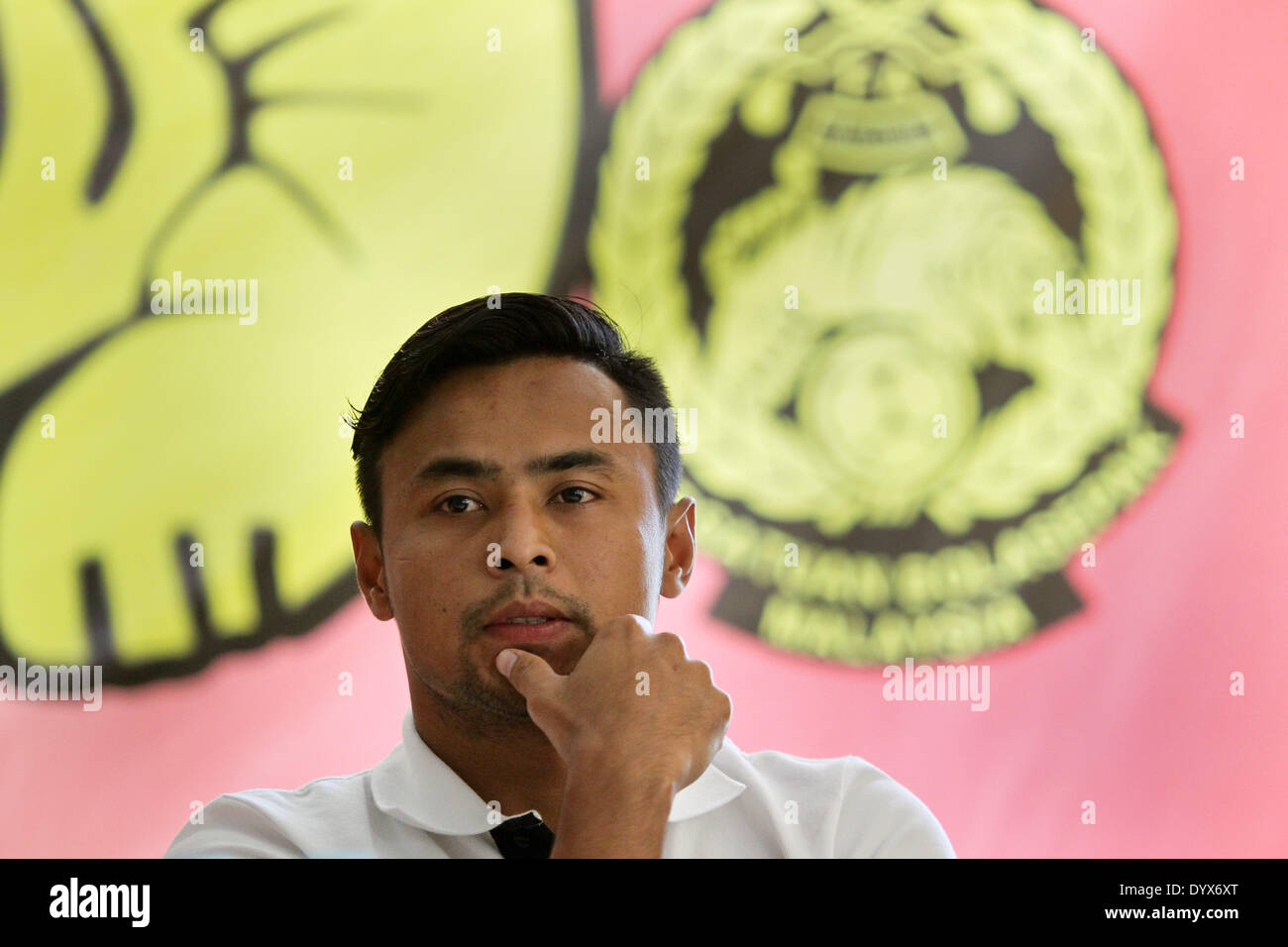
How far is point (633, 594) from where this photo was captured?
119 centimetres

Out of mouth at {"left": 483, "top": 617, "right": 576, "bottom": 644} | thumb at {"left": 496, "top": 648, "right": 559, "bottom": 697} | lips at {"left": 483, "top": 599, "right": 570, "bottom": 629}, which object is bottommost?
thumb at {"left": 496, "top": 648, "right": 559, "bottom": 697}

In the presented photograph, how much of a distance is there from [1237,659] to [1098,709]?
0.27m

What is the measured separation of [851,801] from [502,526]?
482 mm

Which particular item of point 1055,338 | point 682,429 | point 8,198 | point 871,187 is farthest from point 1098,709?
point 8,198

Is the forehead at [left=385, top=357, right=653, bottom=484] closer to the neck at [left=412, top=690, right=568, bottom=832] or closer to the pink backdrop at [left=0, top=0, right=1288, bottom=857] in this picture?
the neck at [left=412, top=690, right=568, bottom=832]

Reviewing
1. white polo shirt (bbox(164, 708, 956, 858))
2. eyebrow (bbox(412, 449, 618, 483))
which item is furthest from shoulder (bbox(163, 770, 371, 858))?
eyebrow (bbox(412, 449, 618, 483))

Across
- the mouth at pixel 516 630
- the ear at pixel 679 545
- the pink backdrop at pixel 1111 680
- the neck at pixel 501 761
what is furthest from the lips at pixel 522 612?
the pink backdrop at pixel 1111 680

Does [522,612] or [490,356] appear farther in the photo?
[490,356]

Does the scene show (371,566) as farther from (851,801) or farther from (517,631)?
(851,801)

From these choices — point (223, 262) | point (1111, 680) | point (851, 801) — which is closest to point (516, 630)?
point (851, 801)

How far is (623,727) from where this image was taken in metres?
0.99

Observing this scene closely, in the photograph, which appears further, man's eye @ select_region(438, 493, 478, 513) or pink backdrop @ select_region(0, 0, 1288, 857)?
pink backdrop @ select_region(0, 0, 1288, 857)

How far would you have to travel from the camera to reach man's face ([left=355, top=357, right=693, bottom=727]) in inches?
44.6

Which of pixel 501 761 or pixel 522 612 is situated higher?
pixel 522 612
